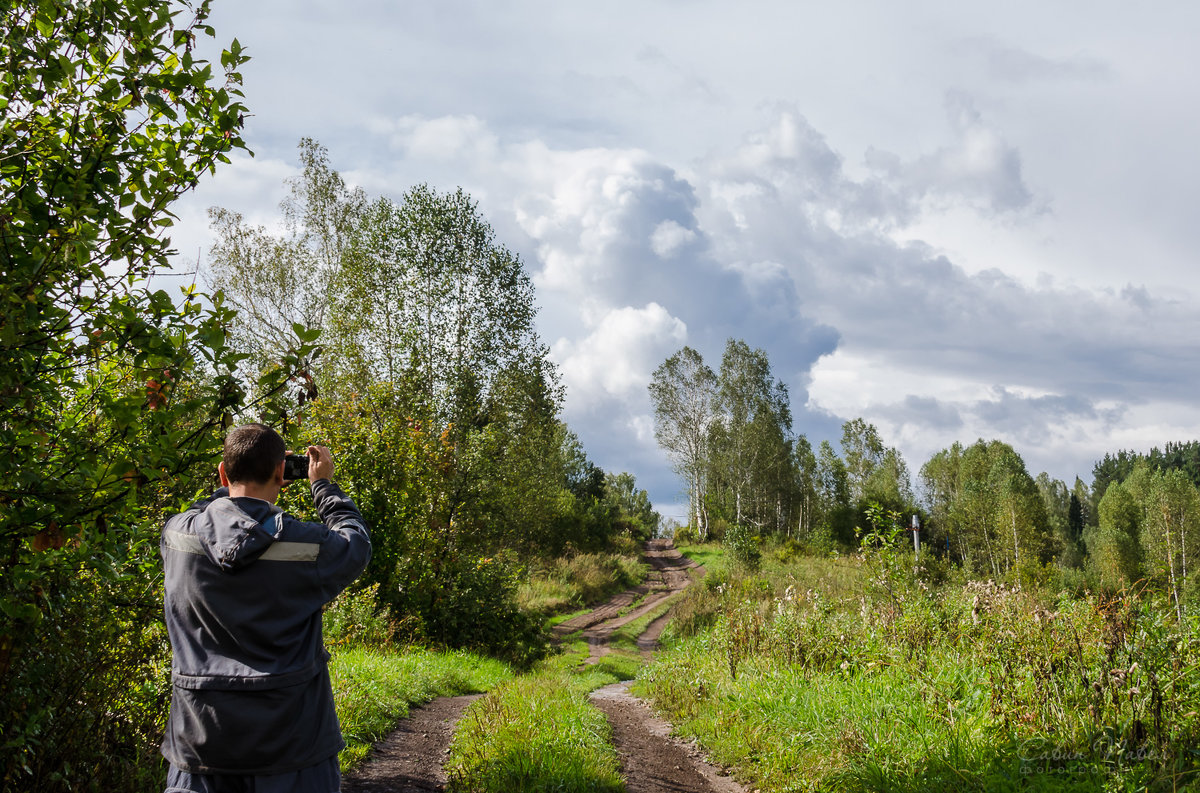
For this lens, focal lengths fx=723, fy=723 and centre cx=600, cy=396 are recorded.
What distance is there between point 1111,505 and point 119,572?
7137cm

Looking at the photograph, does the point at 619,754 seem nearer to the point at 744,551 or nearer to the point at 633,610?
the point at 633,610

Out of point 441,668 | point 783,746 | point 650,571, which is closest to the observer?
point 783,746

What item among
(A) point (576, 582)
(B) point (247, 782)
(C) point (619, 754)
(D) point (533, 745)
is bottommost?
(A) point (576, 582)

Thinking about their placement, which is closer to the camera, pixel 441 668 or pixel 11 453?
pixel 11 453

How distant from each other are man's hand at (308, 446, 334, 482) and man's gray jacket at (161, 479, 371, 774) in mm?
420

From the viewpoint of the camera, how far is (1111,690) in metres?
5.07

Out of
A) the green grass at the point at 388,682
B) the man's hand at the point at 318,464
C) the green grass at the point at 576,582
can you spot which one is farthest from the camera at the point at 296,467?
the green grass at the point at 576,582

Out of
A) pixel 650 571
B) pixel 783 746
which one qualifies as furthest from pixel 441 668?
pixel 650 571

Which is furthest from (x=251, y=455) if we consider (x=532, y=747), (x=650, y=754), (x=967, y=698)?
(x=650, y=754)

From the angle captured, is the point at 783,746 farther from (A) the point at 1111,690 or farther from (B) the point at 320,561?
(B) the point at 320,561

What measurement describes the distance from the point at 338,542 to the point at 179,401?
1.64 meters

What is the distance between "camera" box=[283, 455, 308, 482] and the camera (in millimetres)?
3152

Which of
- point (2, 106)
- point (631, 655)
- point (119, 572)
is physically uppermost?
point (2, 106)

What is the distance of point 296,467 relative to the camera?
3172 mm
